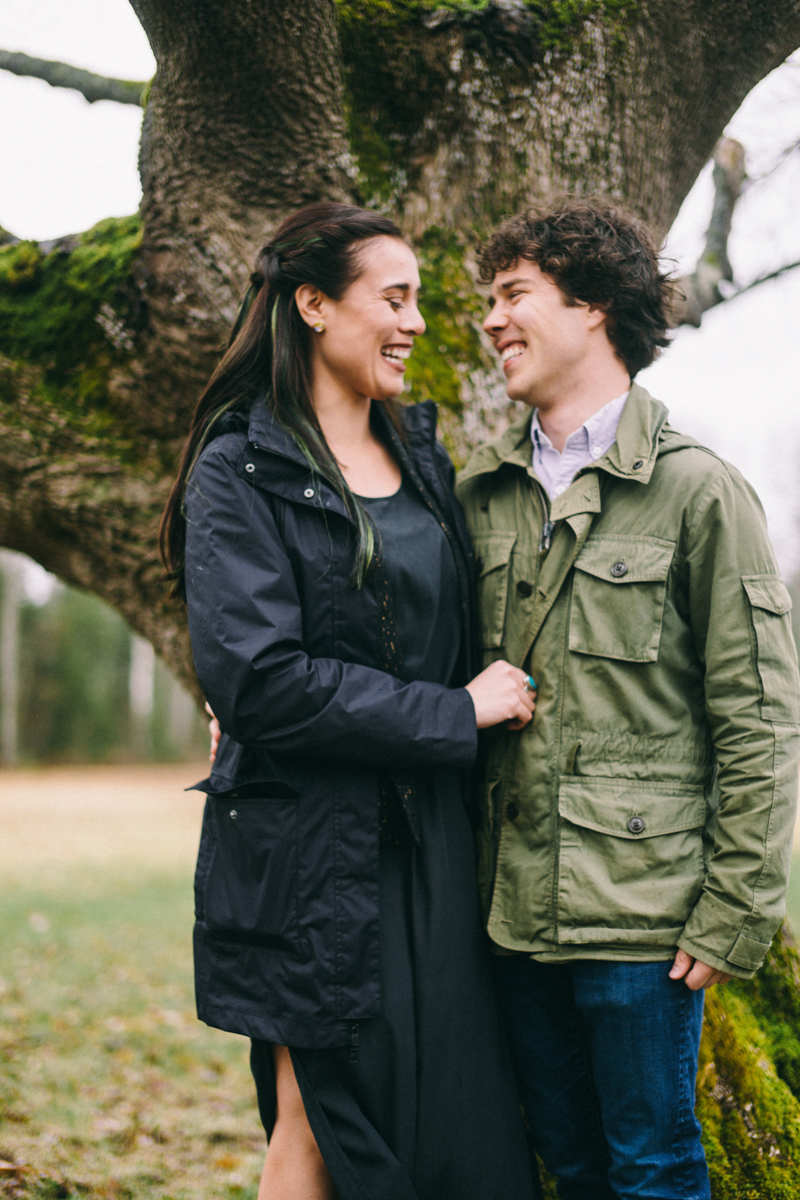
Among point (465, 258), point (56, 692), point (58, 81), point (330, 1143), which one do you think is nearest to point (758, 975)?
point (330, 1143)

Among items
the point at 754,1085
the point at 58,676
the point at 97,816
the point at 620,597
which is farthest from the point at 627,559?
the point at 58,676

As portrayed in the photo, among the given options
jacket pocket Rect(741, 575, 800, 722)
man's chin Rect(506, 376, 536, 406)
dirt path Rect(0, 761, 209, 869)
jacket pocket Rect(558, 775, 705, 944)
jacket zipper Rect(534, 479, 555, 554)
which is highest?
man's chin Rect(506, 376, 536, 406)

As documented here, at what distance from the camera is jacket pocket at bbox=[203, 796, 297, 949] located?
6.15 ft

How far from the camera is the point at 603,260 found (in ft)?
7.39

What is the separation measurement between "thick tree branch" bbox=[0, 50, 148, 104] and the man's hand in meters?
4.12

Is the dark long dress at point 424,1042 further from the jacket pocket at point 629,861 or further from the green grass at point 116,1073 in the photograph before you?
the green grass at point 116,1073

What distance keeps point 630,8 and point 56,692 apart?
2624 centimetres

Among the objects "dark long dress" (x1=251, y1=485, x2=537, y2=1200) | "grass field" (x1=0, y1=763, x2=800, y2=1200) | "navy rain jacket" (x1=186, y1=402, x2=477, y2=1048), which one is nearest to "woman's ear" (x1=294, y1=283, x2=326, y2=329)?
"navy rain jacket" (x1=186, y1=402, x2=477, y2=1048)

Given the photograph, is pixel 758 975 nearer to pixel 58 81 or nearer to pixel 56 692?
pixel 58 81

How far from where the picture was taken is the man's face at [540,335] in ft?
7.41

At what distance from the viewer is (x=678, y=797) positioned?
195 centimetres

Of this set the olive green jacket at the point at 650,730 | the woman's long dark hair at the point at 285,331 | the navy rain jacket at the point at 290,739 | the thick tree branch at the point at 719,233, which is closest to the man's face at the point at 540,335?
the olive green jacket at the point at 650,730

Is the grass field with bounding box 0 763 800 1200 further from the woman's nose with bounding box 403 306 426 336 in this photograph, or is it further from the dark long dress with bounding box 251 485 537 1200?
the woman's nose with bounding box 403 306 426 336

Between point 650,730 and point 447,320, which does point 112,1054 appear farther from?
point 447,320
